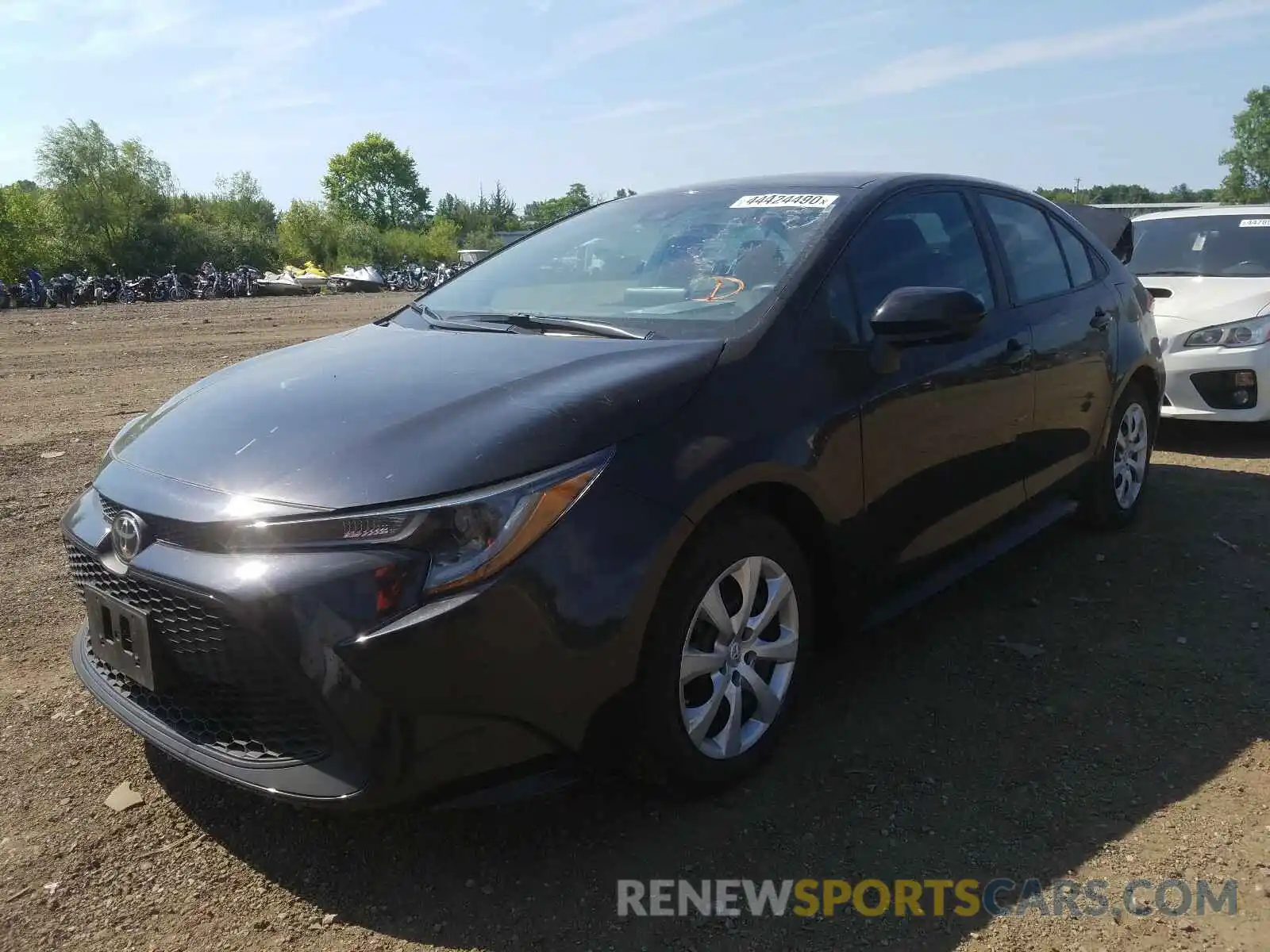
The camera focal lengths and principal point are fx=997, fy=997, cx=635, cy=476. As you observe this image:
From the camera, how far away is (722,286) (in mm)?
3070

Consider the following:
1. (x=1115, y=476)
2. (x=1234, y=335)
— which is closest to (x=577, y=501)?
(x=1115, y=476)

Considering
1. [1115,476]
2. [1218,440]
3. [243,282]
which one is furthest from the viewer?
[243,282]

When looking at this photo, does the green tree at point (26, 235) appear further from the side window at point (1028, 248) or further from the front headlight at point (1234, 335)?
the side window at point (1028, 248)

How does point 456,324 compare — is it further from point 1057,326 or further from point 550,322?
point 1057,326

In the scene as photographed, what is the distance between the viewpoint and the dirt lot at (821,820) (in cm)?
221

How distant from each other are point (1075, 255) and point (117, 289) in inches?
1484

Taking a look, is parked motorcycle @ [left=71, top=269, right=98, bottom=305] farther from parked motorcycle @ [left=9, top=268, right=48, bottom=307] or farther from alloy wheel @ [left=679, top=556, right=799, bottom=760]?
alloy wheel @ [left=679, top=556, right=799, bottom=760]

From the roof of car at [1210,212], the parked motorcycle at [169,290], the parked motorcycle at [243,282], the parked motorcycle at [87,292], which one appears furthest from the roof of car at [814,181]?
the parked motorcycle at [243,282]

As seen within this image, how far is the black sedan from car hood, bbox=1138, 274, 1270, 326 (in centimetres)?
355

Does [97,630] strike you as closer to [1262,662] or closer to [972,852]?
[972,852]

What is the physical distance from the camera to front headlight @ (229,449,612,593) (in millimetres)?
2084

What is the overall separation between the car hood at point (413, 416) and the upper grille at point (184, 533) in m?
0.11

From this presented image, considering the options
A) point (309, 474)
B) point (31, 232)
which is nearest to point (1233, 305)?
point (309, 474)

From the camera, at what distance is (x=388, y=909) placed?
2268mm
